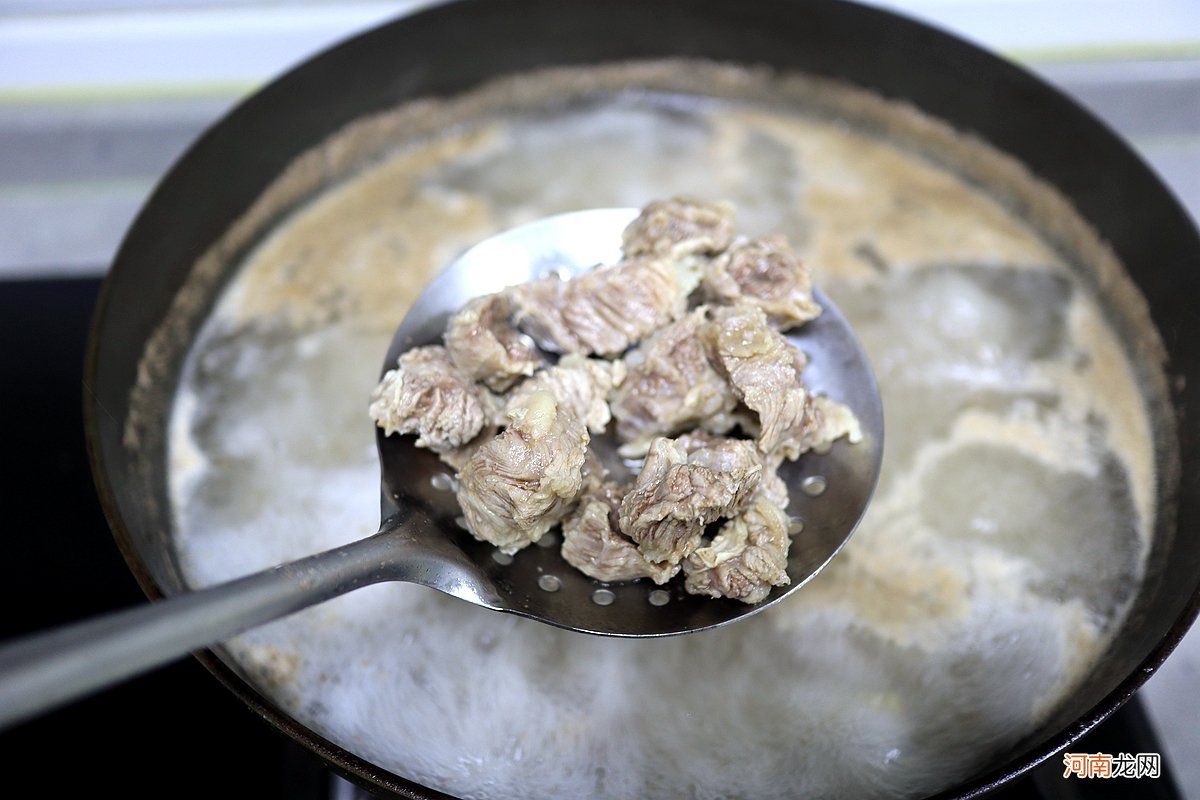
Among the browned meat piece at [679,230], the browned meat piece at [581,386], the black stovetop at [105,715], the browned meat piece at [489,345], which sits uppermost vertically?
the browned meat piece at [679,230]

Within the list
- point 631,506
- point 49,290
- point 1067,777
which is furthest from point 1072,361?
point 49,290

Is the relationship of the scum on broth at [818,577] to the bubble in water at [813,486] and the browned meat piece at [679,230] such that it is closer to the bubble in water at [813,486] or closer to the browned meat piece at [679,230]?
the bubble in water at [813,486]

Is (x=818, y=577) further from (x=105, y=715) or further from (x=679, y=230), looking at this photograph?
(x=105, y=715)

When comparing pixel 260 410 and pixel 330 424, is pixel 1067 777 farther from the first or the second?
pixel 260 410

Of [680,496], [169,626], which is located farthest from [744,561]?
[169,626]

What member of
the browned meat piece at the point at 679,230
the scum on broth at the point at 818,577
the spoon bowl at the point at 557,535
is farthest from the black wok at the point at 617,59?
the browned meat piece at the point at 679,230

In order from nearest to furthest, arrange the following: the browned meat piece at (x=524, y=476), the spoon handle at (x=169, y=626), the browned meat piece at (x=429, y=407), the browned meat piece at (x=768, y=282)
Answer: the spoon handle at (x=169, y=626), the browned meat piece at (x=524, y=476), the browned meat piece at (x=429, y=407), the browned meat piece at (x=768, y=282)

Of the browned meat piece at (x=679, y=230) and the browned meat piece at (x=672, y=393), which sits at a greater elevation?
the browned meat piece at (x=679, y=230)
